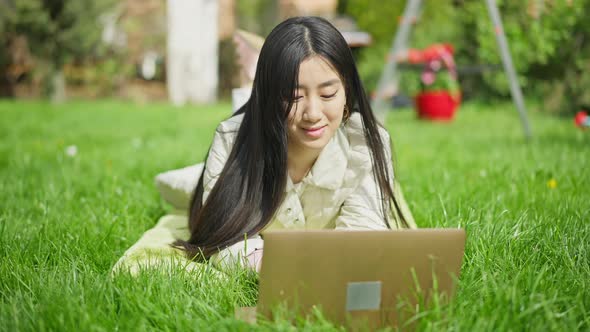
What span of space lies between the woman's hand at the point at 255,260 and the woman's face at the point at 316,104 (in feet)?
1.10

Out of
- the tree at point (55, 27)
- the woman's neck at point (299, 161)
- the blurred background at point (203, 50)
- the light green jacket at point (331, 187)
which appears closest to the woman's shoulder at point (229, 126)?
the light green jacket at point (331, 187)

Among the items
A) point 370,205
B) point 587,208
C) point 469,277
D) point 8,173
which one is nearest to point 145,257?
point 370,205

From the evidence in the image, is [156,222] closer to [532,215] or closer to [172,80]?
[532,215]

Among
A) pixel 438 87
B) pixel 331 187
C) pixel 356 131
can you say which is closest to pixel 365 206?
pixel 331 187

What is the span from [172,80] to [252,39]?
8.85m

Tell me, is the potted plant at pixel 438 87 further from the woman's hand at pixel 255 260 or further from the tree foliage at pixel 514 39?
the woman's hand at pixel 255 260

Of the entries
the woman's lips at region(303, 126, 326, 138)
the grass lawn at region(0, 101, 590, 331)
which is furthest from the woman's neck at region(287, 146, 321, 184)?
the grass lawn at region(0, 101, 590, 331)

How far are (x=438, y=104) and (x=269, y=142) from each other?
199 inches

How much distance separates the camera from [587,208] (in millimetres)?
2115

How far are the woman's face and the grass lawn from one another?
435 mm

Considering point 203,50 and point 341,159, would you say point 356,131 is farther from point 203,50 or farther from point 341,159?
point 203,50

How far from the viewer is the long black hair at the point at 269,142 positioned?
5.40 feet

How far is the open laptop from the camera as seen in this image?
121 cm

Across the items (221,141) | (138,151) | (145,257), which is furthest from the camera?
(138,151)
